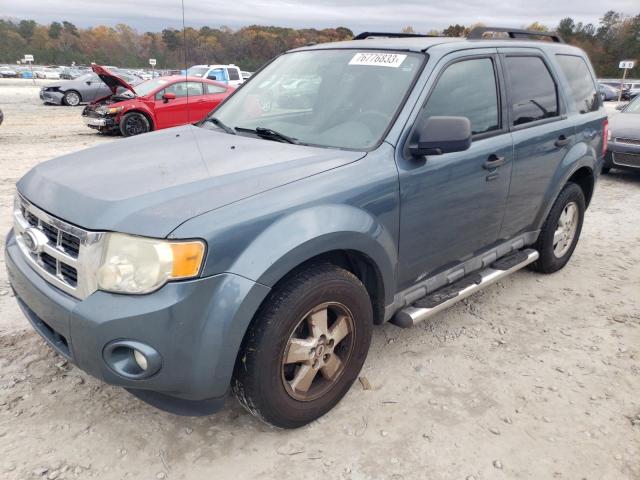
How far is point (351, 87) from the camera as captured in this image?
3.07 meters

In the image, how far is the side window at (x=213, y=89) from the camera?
1267cm

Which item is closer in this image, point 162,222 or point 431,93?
point 162,222

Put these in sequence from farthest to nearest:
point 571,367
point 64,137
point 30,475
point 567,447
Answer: point 64,137
point 571,367
point 567,447
point 30,475

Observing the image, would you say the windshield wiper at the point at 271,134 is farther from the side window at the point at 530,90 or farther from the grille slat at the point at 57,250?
the side window at the point at 530,90

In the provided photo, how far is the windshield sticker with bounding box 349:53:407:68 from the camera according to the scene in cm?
305

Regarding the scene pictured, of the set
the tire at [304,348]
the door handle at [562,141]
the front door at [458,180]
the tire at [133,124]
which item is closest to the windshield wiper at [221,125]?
the front door at [458,180]

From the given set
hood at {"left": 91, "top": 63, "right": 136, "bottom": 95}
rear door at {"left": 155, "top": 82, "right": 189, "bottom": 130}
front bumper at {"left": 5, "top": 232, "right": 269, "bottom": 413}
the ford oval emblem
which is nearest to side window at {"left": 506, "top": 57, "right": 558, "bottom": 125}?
front bumper at {"left": 5, "top": 232, "right": 269, "bottom": 413}

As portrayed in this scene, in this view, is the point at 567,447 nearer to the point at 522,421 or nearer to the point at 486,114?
the point at 522,421

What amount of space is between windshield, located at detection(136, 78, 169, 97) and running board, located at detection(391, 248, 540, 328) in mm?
10827

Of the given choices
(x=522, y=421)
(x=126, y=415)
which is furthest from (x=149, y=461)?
(x=522, y=421)

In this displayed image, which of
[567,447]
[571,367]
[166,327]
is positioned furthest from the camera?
[571,367]

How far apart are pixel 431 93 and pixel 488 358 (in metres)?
1.70

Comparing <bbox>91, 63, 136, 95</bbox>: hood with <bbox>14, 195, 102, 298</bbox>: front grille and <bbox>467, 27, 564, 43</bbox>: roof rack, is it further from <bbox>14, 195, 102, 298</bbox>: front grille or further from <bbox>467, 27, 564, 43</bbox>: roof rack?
<bbox>14, 195, 102, 298</bbox>: front grille

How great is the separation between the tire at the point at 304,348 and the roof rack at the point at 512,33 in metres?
2.16
